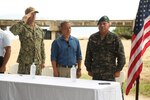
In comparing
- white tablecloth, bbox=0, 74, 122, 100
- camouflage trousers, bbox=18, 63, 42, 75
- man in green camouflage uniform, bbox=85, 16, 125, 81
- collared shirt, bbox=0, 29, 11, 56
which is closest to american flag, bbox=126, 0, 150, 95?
man in green camouflage uniform, bbox=85, 16, 125, 81

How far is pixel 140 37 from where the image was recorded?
5.86 metres

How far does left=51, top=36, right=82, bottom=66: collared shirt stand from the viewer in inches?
253

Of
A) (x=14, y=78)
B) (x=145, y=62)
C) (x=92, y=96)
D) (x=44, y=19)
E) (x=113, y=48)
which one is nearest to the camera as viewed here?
(x=92, y=96)

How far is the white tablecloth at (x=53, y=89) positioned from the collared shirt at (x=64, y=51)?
920 millimetres

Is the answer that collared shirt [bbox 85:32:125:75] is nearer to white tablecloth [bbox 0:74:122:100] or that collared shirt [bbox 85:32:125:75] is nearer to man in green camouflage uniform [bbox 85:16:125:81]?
man in green camouflage uniform [bbox 85:16:125:81]

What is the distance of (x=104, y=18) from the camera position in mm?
5863

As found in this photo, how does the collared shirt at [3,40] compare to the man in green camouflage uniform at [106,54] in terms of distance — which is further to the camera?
the collared shirt at [3,40]

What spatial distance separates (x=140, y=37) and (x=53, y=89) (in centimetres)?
158

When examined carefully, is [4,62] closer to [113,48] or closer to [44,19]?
[113,48]

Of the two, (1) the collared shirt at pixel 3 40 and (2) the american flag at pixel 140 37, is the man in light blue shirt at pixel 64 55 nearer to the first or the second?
(1) the collared shirt at pixel 3 40

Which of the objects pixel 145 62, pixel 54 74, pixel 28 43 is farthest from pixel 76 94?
pixel 145 62

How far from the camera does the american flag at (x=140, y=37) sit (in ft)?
19.2

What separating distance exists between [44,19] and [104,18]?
16180mm

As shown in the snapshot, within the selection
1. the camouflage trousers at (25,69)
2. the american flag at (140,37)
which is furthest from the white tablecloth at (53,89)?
the camouflage trousers at (25,69)
